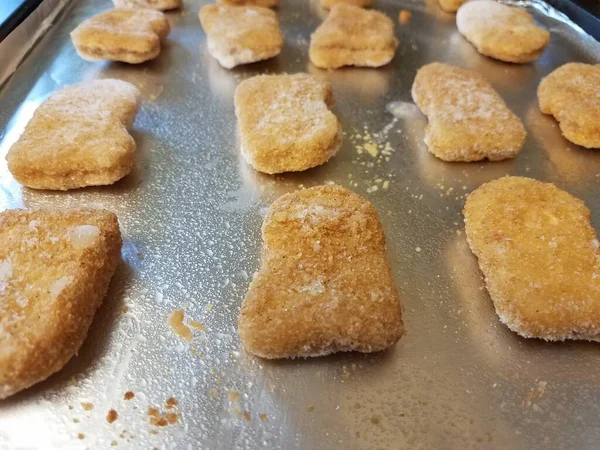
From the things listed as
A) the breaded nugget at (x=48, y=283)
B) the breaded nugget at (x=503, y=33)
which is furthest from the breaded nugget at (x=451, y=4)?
the breaded nugget at (x=48, y=283)

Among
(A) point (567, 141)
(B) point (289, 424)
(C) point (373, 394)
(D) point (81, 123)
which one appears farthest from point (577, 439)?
(D) point (81, 123)

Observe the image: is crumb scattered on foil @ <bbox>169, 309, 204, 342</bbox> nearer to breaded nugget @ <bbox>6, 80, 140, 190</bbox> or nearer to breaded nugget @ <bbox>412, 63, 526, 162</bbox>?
breaded nugget @ <bbox>6, 80, 140, 190</bbox>

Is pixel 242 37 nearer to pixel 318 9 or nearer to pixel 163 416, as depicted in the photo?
pixel 318 9

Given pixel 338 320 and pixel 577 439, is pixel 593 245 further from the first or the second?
pixel 338 320

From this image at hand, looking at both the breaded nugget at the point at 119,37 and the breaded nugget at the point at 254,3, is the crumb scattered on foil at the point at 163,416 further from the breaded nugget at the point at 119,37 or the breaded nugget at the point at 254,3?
the breaded nugget at the point at 254,3

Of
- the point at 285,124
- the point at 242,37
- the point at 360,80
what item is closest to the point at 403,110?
the point at 360,80

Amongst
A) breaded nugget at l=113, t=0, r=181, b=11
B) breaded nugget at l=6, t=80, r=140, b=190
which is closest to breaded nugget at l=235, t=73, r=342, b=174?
breaded nugget at l=6, t=80, r=140, b=190
